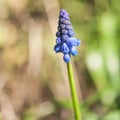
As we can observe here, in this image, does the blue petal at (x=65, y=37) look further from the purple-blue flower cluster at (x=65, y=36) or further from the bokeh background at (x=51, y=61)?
the bokeh background at (x=51, y=61)

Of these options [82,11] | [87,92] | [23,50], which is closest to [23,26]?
[23,50]

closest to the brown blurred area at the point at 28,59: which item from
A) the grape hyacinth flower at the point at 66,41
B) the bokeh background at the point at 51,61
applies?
the bokeh background at the point at 51,61

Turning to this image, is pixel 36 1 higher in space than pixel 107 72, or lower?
higher

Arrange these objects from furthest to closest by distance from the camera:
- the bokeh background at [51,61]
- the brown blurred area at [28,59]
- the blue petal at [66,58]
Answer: the brown blurred area at [28,59], the bokeh background at [51,61], the blue petal at [66,58]

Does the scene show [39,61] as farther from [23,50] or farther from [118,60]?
[118,60]

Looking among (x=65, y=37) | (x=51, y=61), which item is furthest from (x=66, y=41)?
(x=51, y=61)

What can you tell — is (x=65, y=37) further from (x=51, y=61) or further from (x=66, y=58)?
(x=51, y=61)
